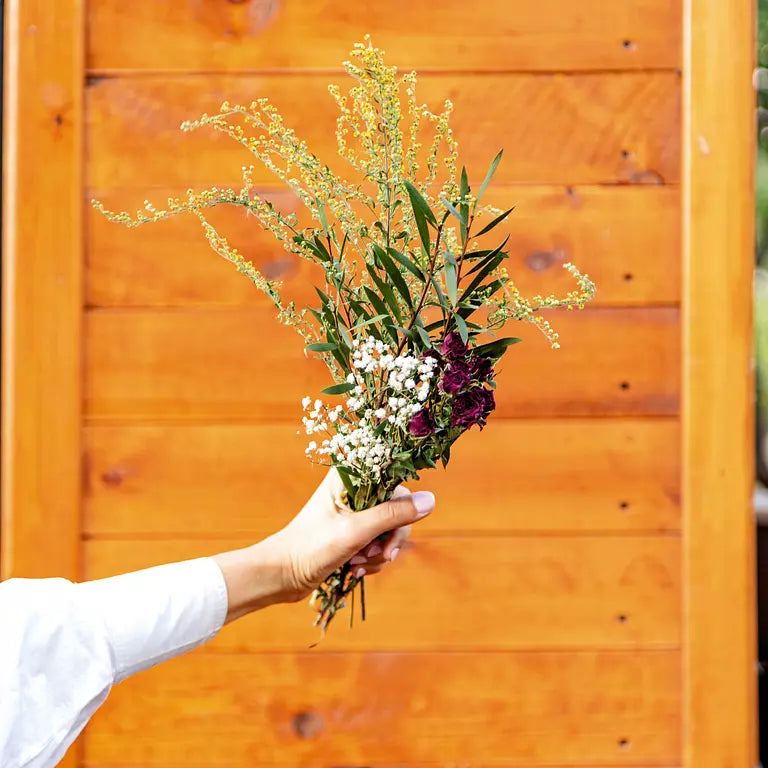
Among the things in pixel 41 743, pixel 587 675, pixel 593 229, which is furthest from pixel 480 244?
pixel 41 743

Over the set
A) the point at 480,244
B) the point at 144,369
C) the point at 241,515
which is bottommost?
the point at 241,515

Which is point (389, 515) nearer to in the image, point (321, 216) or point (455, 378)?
point (455, 378)

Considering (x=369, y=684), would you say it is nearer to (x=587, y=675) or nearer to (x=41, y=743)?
(x=587, y=675)

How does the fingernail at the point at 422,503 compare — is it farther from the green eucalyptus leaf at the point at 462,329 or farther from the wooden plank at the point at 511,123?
the wooden plank at the point at 511,123

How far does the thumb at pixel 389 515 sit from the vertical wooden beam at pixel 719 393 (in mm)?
532

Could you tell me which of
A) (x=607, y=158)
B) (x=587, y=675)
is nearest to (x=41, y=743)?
(x=587, y=675)

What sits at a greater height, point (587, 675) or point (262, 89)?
point (262, 89)

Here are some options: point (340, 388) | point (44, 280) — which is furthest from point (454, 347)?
point (44, 280)

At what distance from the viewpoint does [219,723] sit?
3.62 ft

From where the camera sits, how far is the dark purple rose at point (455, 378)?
65 centimetres

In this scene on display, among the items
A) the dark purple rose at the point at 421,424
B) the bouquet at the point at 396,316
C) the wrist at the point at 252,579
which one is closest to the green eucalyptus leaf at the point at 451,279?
the bouquet at the point at 396,316

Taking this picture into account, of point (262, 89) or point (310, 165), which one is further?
point (262, 89)

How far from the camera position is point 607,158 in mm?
1108

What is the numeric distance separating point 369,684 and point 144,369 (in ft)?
1.91
